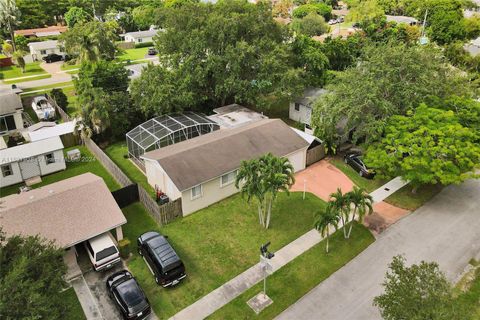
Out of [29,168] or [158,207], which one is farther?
[29,168]

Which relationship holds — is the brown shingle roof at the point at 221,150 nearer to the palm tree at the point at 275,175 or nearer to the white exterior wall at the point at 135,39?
the palm tree at the point at 275,175

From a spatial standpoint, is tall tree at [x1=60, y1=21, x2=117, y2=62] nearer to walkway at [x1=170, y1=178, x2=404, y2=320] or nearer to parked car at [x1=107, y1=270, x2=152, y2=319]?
parked car at [x1=107, y1=270, x2=152, y2=319]

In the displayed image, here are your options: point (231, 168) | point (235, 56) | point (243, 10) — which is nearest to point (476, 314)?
point (231, 168)

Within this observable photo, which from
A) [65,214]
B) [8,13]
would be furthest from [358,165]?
[8,13]

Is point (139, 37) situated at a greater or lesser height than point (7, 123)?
greater

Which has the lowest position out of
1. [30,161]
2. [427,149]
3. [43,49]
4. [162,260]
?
[162,260]

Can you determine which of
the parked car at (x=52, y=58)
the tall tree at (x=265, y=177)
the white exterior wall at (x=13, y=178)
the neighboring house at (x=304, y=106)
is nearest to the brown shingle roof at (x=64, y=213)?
the white exterior wall at (x=13, y=178)

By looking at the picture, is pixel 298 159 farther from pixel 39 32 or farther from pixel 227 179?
pixel 39 32

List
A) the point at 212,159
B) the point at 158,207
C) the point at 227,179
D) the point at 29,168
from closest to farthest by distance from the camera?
1. the point at 158,207
2. the point at 212,159
3. the point at 227,179
4. the point at 29,168
